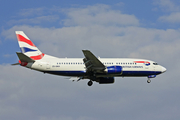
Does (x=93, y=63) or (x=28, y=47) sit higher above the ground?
(x=28, y=47)

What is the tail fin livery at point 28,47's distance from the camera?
2493 inches

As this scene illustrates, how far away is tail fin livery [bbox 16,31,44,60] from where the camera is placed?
208 ft

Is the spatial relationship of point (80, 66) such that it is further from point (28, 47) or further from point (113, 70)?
point (28, 47)

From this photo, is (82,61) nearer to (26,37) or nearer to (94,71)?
(94,71)

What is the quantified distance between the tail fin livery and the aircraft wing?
397 inches

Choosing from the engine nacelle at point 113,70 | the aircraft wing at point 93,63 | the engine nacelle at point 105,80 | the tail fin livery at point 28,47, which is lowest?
the engine nacelle at point 105,80

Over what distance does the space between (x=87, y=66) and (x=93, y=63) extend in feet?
4.84

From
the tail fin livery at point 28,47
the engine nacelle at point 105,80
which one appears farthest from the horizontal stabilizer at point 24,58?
the engine nacelle at point 105,80

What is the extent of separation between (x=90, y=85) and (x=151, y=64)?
43.4 ft

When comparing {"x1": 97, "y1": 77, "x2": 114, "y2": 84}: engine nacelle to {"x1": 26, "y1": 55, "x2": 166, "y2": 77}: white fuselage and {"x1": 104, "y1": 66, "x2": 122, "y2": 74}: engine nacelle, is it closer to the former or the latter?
{"x1": 26, "y1": 55, "x2": 166, "y2": 77}: white fuselage

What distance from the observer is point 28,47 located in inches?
2527

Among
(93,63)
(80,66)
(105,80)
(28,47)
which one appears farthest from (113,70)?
(28,47)

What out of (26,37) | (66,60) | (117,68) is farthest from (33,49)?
(117,68)

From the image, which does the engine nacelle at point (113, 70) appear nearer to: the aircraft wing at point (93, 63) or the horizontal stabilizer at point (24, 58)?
the aircraft wing at point (93, 63)
